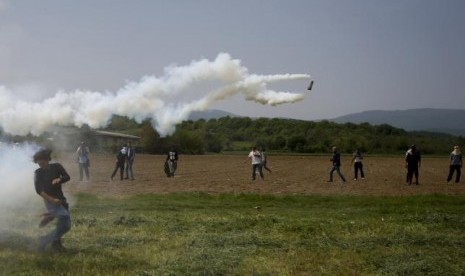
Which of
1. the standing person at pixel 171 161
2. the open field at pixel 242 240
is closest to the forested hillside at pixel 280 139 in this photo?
the standing person at pixel 171 161

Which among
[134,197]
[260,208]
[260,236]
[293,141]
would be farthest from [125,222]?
[293,141]

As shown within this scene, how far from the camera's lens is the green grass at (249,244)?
32.4 ft

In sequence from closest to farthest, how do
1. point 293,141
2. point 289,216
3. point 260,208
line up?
1. point 289,216
2. point 260,208
3. point 293,141

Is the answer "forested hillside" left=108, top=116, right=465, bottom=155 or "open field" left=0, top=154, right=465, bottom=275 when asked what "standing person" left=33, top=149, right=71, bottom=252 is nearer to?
"open field" left=0, top=154, right=465, bottom=275

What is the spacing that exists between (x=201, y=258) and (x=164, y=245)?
5.11 feet

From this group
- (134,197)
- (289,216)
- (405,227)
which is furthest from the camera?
(134,197)

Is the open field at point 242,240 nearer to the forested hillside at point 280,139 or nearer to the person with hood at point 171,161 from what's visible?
the person with hood at point 171,161

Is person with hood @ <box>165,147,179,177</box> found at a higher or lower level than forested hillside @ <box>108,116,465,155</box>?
lower

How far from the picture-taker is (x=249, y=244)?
39.4 feet

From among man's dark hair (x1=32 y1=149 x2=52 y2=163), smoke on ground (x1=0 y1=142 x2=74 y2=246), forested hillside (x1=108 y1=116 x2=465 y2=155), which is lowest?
smoke on ground (x1=0 y1=142 x2=74 y2=246)

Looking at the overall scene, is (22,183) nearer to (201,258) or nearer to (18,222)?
(18,222)

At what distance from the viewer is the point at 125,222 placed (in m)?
14.7

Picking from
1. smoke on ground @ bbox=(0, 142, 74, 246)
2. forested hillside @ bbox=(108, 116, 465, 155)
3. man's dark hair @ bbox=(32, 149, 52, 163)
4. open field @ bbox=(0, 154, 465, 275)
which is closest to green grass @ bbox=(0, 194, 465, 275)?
open field @ bbox=(0, 154, 465, 275)

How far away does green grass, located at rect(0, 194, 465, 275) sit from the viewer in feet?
32.4
